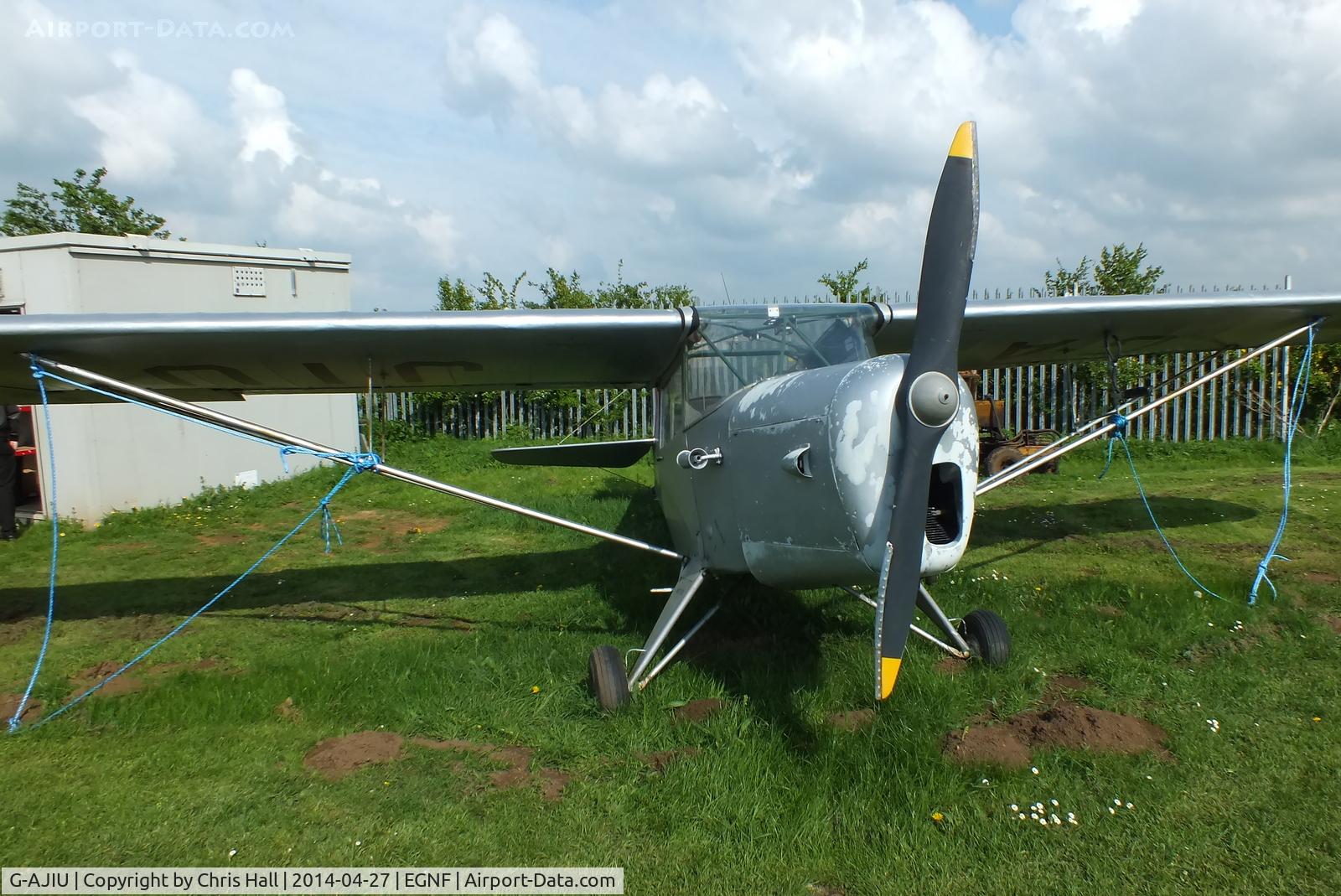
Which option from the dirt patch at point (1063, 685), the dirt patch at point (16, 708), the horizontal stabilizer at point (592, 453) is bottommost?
the dirt patch at point (16, 708)

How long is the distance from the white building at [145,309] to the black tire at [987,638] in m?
9.47

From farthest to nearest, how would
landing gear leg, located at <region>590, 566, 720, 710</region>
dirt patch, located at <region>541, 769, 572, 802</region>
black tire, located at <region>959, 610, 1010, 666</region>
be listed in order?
black tire, located at <region>959, 610, 1010, 666</region>, landing gear leg, located at <region>590, 566, 720, 710</region>, dirt patch, located at <region>541, 769, 572, 802</region>

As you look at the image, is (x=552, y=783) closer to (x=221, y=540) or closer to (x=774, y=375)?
(x=774, y=375)

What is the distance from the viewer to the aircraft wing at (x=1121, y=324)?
5797 mm

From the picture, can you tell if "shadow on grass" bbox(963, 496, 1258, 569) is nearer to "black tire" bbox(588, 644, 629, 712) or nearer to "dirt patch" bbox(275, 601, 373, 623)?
"black tire" bbox(588, 644, 629, 712)

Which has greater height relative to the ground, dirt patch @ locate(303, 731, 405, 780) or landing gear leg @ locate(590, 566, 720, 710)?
landing gear leg @ locate(590, 566, 720, 710)

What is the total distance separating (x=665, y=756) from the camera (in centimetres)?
385

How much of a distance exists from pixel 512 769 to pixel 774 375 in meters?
2.48

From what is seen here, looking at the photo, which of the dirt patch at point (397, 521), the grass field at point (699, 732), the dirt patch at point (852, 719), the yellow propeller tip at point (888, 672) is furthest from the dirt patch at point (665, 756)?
the dirt patch at point (397, 521)

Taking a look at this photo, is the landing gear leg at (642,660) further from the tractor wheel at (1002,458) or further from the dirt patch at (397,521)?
the tractor wheel at (1002,458)

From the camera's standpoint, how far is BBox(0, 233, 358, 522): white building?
10086mm

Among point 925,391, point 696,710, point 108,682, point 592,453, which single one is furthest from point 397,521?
point 925,391

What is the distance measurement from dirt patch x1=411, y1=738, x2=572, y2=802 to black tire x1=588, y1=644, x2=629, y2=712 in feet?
1.62

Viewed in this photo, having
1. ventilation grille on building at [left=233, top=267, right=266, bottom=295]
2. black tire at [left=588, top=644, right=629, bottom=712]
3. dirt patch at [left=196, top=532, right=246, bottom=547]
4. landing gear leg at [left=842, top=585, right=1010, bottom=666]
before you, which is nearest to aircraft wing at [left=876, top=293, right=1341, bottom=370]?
landing gear leg at [left=842, top=585, right=1010, bottom=666]
